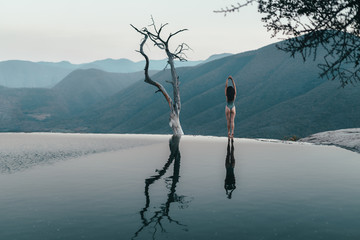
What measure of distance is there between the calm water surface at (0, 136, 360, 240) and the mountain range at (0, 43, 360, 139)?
60.4 m

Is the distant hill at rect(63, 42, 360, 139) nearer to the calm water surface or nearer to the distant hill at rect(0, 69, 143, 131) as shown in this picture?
the distant hill at rect(0, 69, 143, 131)

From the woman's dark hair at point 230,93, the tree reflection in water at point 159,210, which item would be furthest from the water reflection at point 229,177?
the woman's dark hair at point 230,93

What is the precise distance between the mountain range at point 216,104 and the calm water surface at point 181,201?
6044 centimetres

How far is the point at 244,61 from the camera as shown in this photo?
146875mm

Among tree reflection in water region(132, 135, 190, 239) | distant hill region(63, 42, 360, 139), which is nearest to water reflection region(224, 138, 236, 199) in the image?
tree reflection in water region(132, 135, 190, 239)

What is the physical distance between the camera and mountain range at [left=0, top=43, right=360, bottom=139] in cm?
7438

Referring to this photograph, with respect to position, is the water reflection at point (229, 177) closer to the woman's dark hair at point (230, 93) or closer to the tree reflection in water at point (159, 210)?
the tree reflection in water at point (159, 210)

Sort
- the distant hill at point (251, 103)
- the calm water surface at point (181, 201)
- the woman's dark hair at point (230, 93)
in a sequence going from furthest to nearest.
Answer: the distant hill at point (251, 103) → the woman's dark hair at point (230, 93) → the calm water surface at point (181, 201)

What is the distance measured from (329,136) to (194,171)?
1622 cm

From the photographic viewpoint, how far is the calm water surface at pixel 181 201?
5391 millimetres

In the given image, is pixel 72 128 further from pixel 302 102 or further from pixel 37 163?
pixel 37 163

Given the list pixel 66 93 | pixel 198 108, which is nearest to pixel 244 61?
pixel 198 108

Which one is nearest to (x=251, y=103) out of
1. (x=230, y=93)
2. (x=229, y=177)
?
(x=230, y=93)

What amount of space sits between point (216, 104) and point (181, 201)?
4191 inches
